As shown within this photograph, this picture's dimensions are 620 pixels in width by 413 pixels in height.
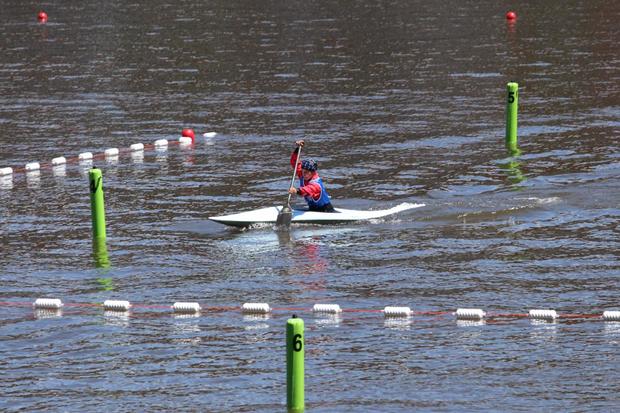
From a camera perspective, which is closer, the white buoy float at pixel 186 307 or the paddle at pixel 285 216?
the white buoy float at pixel 186 307

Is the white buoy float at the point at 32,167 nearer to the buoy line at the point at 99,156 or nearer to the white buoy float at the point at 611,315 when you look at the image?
the buoy line at the point at 99,156

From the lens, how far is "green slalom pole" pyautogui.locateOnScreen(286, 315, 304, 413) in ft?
47.8

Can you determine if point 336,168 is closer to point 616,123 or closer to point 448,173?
point 448,173

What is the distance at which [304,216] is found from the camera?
985 inches

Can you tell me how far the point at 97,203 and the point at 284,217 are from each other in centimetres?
342

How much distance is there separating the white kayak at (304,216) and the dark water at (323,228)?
0.72 feet

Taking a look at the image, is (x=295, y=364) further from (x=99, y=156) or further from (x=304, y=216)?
(x=99, y=156)

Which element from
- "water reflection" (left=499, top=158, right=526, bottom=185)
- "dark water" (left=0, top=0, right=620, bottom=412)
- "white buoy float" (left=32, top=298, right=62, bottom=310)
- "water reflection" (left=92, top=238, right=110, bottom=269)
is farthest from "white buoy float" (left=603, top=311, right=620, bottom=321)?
"water reflection" (left=499, top=158, right=526, bottom=185)

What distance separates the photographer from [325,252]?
76.5ft

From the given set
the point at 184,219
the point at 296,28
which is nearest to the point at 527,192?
the point at 184,219

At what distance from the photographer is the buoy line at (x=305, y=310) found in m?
19.2

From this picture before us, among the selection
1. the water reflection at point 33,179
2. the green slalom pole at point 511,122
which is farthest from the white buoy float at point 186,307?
the green slalom pole at point 511,122

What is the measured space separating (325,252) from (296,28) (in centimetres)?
3082

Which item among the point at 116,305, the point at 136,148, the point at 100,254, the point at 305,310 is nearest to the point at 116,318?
the point at 116,305
